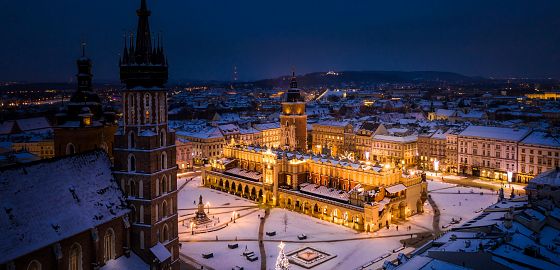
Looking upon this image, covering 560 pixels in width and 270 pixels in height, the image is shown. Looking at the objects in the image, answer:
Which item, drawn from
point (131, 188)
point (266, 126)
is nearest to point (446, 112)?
point (266, 126)

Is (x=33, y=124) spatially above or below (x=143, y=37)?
below

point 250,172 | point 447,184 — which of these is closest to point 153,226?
point 250,172

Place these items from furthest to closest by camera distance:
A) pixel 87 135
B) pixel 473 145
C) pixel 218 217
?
pixel 473 145
pixel 218 217
pixel 87 135

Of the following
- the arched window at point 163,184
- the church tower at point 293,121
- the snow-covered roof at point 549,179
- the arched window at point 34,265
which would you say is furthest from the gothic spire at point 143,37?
the church tower at point 293,121

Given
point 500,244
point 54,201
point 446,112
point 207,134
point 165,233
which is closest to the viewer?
point 54,201

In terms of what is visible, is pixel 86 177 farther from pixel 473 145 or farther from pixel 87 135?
pixel 473 145

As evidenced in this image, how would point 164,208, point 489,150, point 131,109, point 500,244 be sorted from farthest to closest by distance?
point 489,150 < point 164,208 < point 131,109 < point 500,244

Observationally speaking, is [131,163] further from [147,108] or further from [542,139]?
[542,139]
